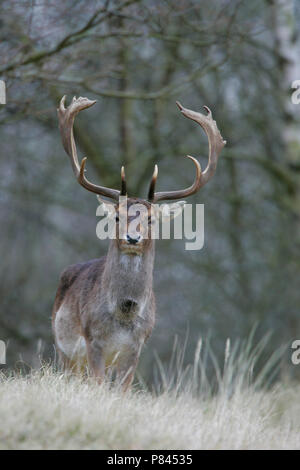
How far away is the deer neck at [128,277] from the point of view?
295 inches

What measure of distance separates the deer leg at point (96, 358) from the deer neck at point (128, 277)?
15.0 inches

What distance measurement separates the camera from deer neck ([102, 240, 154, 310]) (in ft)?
24.6

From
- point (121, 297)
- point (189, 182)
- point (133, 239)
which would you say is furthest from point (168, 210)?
point (189, 182)

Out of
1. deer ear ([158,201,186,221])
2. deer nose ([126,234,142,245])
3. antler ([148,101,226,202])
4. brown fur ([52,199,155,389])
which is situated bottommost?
brown fur ([52,199,155,389])

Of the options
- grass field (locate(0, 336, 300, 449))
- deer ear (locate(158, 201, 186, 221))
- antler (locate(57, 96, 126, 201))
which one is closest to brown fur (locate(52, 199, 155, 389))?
deer ear (locate(158, 201, 186, 221))

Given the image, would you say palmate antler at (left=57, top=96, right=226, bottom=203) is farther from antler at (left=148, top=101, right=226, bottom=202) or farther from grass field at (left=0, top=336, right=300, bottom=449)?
grass field at (left=0, top=336, right=300, bottom=449)

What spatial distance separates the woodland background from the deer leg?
5955mm

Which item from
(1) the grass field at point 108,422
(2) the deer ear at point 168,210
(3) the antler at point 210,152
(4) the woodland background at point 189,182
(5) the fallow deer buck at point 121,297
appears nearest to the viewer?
(1) the grass field at point 108,422

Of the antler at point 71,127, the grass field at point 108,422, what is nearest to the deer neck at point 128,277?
the antler at point 71,127

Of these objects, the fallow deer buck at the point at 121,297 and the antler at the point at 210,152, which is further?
the antler at the point at 210,152

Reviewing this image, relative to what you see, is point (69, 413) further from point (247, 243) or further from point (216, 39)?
point (247, 243)

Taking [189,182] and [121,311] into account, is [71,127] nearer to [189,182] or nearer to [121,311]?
[121,311]

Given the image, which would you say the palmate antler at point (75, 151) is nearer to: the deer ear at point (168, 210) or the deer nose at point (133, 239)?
the deer ear at point (168, 210)
